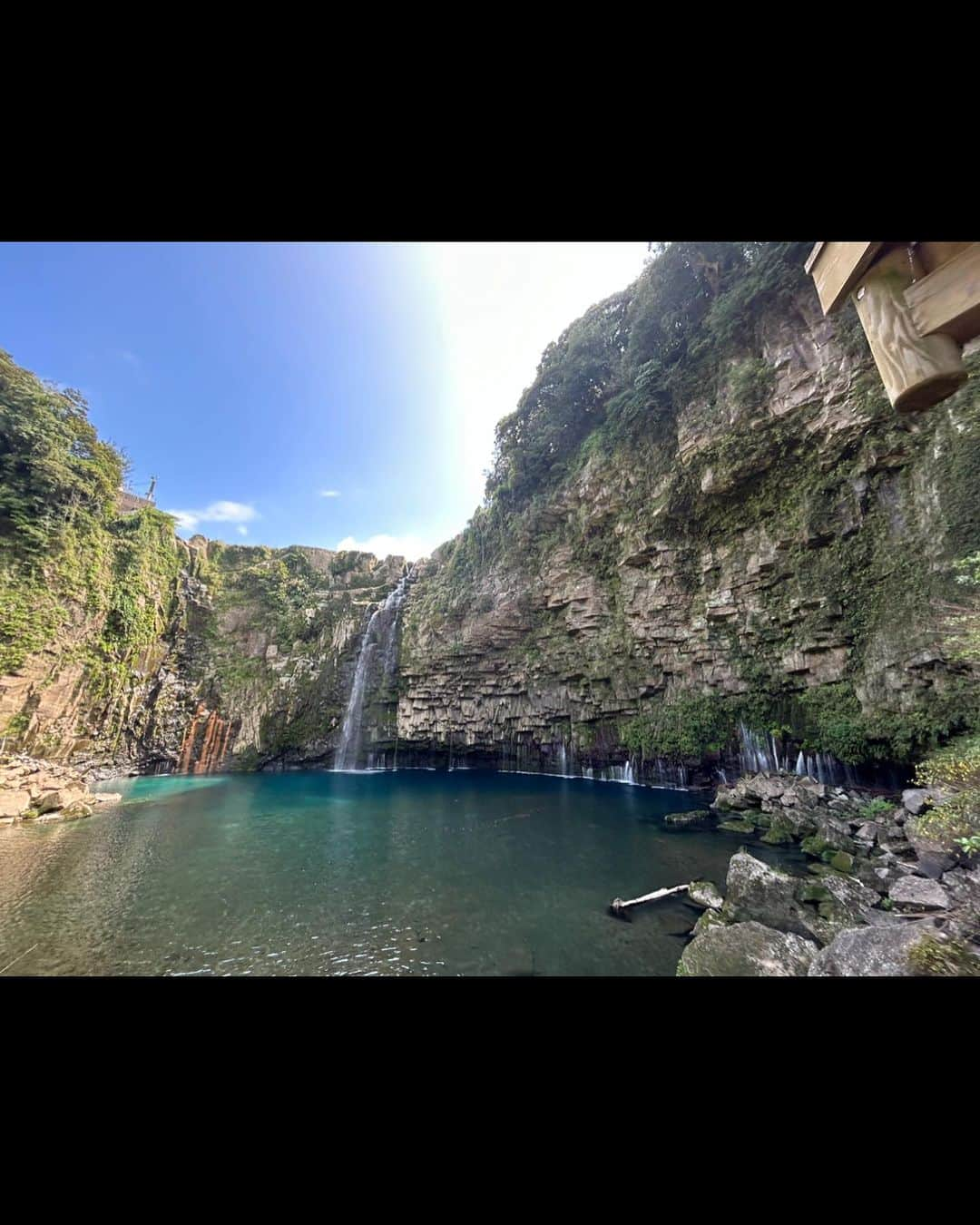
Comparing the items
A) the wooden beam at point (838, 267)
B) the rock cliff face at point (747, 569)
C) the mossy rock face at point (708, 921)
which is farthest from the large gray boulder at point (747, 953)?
the rock cliff face at point (747, 569)

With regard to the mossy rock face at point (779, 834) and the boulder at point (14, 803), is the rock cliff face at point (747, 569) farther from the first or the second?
the boulder at point (14, 803)

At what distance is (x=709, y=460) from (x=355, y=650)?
20.2m

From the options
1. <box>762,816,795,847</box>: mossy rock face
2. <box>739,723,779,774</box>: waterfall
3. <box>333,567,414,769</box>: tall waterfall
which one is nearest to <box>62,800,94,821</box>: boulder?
<box>333,567,414,769</box>: tall waterfall

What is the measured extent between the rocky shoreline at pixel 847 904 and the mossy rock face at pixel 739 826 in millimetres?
39

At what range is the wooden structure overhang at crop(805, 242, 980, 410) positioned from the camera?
1.50 metres

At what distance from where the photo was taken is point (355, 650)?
2522 centimetres

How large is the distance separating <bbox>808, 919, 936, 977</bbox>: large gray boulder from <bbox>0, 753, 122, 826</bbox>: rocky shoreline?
684 inches

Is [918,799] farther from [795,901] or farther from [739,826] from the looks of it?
[795,901]

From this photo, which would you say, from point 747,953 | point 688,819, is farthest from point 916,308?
point 688,819

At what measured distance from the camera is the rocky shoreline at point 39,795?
11758mm

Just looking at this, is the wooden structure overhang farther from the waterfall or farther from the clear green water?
the waterfall
